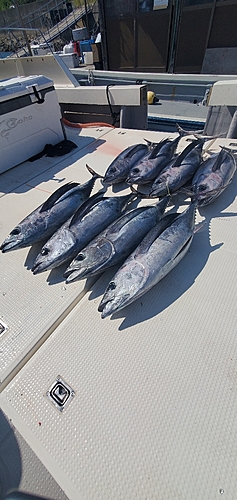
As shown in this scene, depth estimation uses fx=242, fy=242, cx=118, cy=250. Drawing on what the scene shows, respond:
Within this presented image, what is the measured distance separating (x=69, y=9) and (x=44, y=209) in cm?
3206

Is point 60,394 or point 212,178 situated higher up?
point 212,178

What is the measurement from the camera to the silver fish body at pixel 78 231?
1560 mm

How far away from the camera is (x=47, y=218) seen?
1.84 metres

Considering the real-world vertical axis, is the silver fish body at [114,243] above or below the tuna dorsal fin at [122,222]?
below

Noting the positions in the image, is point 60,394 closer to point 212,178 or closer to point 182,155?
point 212,178

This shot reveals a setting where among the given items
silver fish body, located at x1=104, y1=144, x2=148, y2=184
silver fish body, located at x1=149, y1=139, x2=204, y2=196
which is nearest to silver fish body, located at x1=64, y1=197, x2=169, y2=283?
silver fish body, located at x1=149, y1=139, x2=204, y2=196

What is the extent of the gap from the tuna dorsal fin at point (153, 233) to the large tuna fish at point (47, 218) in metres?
0.72

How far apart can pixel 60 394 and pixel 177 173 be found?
1.91 meters

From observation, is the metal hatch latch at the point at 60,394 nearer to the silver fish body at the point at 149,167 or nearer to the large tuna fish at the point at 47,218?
the large tuna fish at the point at 47,218

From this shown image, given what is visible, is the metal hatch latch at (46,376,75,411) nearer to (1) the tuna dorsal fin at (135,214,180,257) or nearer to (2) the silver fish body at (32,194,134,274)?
(2) the silver fish body at (32,194,134,274)

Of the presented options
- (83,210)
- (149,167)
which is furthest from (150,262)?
(149,167)

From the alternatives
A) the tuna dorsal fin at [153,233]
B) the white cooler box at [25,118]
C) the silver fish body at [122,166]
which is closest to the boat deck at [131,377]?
the tuna dorsal fin at [153,233]

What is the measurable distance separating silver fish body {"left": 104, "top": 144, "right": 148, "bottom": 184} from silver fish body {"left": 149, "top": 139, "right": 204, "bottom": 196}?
392 millimetres

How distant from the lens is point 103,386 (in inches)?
46.4
